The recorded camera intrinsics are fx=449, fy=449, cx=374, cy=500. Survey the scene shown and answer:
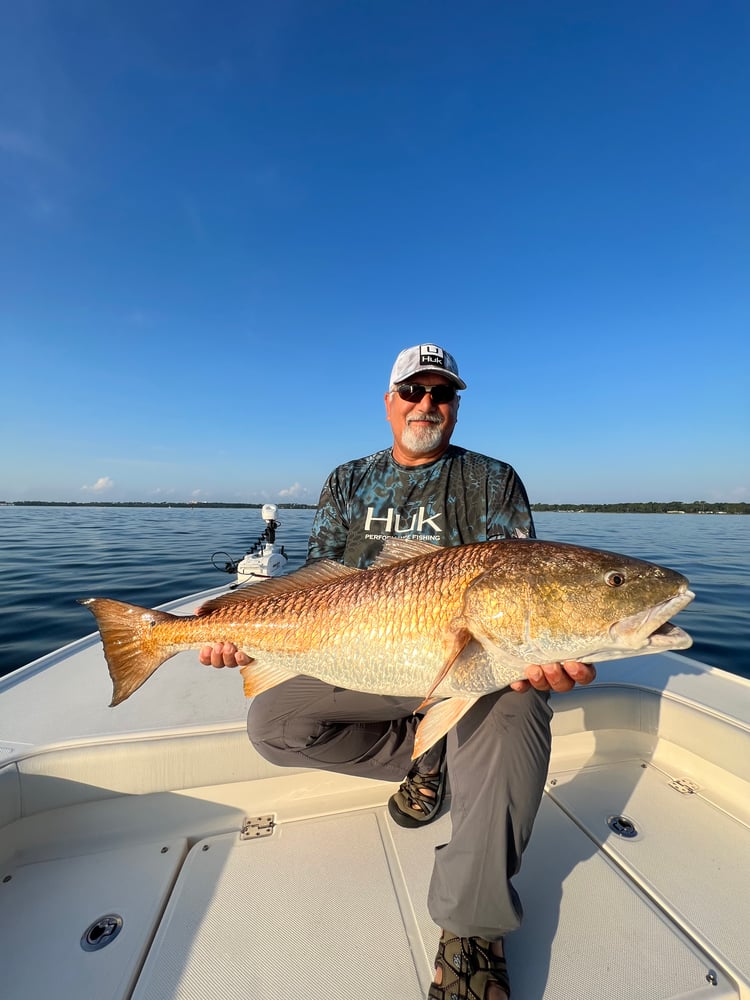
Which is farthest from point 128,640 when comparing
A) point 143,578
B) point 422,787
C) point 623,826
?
point 143,578

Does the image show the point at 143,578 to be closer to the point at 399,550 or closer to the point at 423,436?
the point at 423,436

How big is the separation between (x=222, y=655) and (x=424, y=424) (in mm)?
2313

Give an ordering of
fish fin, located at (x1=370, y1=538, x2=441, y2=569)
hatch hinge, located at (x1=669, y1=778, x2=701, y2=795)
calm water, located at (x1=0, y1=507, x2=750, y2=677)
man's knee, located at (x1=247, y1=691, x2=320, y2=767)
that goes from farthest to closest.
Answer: calm water, located at (x1=0, y1=507, x2=750, y2=677), hatch hinge, located at (x1=669, y1=778, x2=701, y2=795), man's knee, located at (x1=247, y1=691, x2=320, y2=767), fish fin, located at (x1=370, y1=538, x2=441, y2=569)

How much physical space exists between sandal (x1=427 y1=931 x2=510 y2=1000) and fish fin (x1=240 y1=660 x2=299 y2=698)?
145 centimetres

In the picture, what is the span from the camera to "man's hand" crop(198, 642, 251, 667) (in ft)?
9.30

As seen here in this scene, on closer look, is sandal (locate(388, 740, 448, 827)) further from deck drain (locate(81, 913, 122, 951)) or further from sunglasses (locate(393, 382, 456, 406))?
sunglasses (locate(393, 382, 456, 406))

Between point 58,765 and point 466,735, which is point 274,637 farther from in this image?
point 58,765

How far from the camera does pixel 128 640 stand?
2.92 m

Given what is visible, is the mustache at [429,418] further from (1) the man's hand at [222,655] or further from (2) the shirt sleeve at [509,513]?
(1) the man's hand at [222,655]

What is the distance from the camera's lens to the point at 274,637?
2.73 m

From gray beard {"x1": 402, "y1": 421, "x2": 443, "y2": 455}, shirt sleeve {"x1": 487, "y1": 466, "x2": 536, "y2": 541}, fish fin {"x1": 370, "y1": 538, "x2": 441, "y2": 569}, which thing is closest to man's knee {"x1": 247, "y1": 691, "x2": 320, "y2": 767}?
fish fin {"x1": 370, "y1": 538, "x2": 441, "y2": 569}

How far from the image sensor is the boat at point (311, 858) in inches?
81.3

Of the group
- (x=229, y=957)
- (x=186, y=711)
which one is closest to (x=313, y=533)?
(x=186, y=711)

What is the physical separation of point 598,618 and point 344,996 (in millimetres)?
2026
